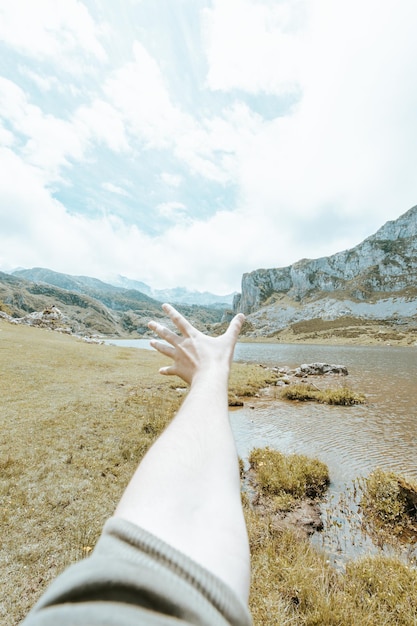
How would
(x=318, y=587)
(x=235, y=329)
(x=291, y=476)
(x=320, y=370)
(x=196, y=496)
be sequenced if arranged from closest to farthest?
(x=196, y=496)
(x=235, y=329)
(x=318, y=587)
(x=291, y=476)
(x=320, y=370)

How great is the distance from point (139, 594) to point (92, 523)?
7330 mm

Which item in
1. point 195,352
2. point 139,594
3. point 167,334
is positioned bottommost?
point 139,594

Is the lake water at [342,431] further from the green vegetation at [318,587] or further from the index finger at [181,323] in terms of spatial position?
the index finger at [181,323]

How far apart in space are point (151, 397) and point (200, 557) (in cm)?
1864

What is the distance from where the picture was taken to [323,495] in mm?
8984

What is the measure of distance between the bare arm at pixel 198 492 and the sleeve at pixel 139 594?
0.18 m

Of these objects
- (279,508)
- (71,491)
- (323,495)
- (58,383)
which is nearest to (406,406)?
(323,495)

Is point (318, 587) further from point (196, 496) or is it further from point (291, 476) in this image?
point (196, 496)

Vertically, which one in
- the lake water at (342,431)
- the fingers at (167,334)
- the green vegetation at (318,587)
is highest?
the fingers at (167,334)

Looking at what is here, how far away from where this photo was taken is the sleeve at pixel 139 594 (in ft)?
2.88

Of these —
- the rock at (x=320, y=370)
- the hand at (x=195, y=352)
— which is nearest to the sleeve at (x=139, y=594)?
the hand at (x=195, y=352)

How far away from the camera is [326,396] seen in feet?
76.0

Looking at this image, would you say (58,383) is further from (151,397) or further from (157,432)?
(157,432)

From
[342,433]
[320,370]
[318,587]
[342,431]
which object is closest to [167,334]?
[318,587]
